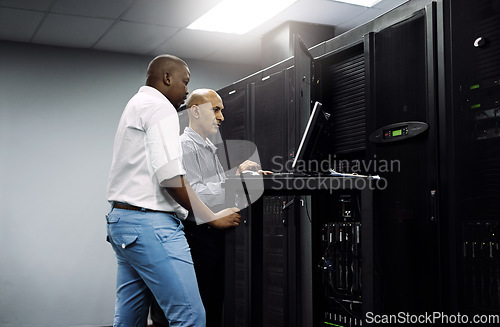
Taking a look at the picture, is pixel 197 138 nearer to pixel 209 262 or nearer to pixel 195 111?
pixel 195 111

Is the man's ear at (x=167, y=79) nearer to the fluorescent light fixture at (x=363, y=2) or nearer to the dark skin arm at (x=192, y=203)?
the dark skin arm at (x=192, y=203)

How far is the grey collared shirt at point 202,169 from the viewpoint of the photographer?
2352 mm

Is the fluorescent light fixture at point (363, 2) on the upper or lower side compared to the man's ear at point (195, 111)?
upper

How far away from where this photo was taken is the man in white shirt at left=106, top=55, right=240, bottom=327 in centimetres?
163

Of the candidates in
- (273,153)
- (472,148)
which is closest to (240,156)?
(273,153)

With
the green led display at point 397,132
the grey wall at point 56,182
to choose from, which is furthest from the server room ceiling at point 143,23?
the green led display at point 397,132

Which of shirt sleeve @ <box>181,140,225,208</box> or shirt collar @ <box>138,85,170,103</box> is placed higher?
shirt collar @ <box>138,85,170,103</box>

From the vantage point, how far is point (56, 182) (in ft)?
15.5

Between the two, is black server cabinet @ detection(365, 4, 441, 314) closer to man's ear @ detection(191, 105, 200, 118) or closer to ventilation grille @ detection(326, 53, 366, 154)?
ventilation grille @ detection(326, 53, 366, 154)

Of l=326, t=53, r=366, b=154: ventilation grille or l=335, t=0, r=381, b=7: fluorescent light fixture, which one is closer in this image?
l=326, t=53, r=366, b=154: ventilation grille

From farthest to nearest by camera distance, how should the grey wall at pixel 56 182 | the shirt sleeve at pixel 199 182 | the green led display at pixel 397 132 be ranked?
1. the grey wall at pixel 56 182
2. the shirt sleeve at pixel 199 182
3. the green led display at pixel 397 132

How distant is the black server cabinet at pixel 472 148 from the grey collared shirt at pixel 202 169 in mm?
954

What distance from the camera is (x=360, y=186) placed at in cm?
169

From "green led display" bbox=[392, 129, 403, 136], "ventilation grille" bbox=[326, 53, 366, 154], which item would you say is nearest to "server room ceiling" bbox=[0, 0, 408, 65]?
"ventilation grille" bbox=[326, 53, 366, 154]
